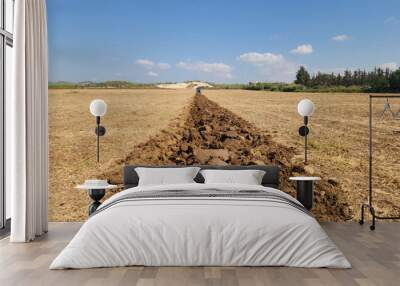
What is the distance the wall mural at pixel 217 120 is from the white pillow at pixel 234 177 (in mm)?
503

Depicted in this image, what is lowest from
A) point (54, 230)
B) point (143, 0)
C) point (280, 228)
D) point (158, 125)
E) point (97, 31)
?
point (54, 230)

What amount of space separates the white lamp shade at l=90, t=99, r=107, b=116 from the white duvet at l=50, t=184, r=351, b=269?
298cm

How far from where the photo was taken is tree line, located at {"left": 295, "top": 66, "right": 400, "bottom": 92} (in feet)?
24.6

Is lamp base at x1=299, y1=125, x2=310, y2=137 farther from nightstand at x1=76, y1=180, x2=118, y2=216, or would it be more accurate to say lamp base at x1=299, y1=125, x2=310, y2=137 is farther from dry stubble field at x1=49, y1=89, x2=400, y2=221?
nightstand at x1=76, y1=180, x2=118, y2=216

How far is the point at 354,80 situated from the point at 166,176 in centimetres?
311

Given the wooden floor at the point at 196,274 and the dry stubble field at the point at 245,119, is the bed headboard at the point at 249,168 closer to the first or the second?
the dry stubble field at the point at 245,119

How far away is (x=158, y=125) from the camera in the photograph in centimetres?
739

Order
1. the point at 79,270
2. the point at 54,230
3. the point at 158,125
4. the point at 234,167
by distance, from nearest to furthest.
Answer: the point at 79,270 < the point at 54,230 < the point at 234,167 < the point at 158,125

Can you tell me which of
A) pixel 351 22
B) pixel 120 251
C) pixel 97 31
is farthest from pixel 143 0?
Answer: pixel 120 251

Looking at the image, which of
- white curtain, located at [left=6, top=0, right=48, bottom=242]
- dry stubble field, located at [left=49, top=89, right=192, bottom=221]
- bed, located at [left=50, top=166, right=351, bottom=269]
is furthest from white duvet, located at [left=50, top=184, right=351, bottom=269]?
dry stubble field, located at [left=49, top=89, right=192, bottom=221]

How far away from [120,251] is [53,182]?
333 cm

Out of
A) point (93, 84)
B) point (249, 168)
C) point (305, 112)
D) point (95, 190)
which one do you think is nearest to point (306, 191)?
point (249, 168)

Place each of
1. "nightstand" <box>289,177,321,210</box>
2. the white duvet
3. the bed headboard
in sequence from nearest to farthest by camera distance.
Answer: the white duvet < "nightstand" <box>289,177,321,210</box> < the bed headboard

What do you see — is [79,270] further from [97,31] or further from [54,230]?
[97,31]
